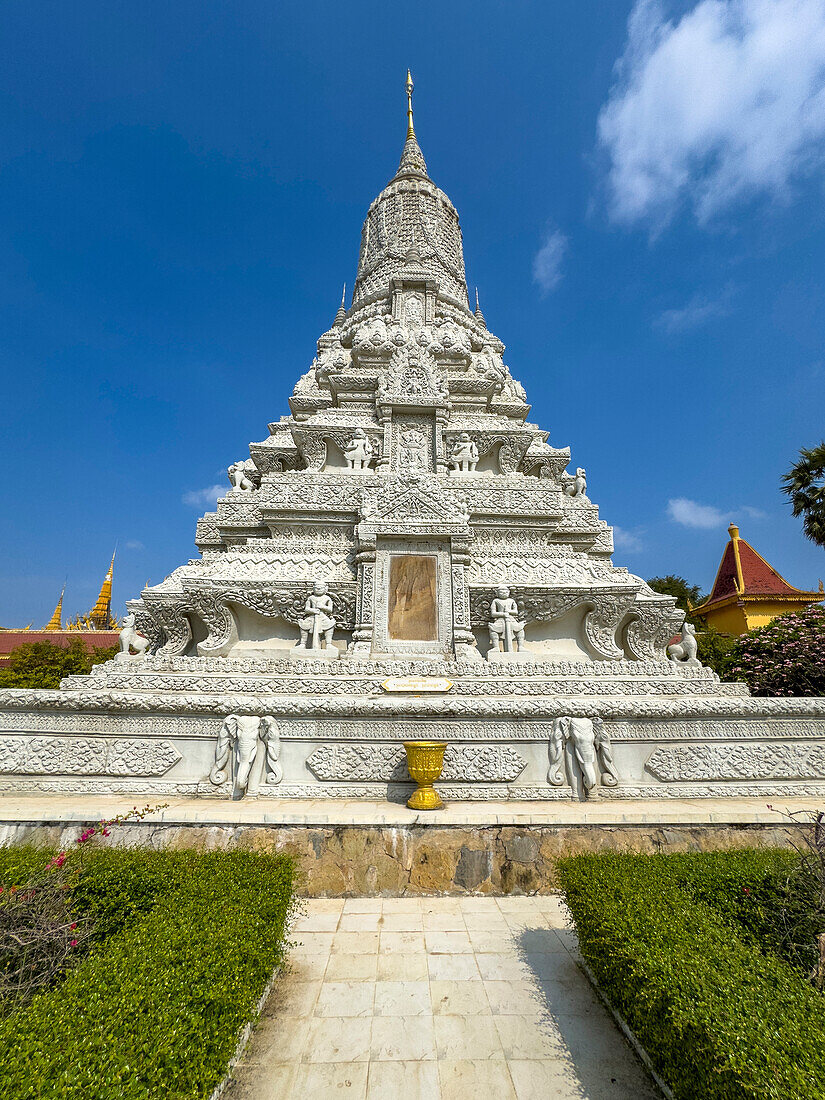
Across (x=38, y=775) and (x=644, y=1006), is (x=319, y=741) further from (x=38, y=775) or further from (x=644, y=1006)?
(x=644, y=1006)

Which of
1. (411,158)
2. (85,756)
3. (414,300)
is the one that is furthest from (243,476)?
(411,158)

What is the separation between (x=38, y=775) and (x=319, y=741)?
456 cm

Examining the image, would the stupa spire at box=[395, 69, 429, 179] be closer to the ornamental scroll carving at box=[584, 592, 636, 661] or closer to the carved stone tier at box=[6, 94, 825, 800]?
the carved stone tier at box=[6, 94, 825, 800]

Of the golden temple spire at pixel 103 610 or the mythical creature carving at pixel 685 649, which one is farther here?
the golden temple spire at pixel 103 610

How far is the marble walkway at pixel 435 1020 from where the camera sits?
10.9ft

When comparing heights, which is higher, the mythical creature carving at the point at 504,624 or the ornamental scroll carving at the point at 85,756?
the mythical creature carving at the point at 504,624

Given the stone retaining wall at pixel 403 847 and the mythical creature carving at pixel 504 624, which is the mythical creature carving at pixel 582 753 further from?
the mythical creature carving at pixel 504 624

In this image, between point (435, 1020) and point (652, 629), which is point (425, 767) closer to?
point (435, 1020)

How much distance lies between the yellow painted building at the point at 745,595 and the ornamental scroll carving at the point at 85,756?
26242mm

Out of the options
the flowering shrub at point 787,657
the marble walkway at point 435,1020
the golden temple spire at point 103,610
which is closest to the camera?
the marble walkway at point 435,1020

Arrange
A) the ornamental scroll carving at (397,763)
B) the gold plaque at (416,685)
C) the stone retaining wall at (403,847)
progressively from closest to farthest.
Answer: the stone retaining wall at (403,847), the ornamental scroll carving at (397,763), the gold plaque at (416,685)

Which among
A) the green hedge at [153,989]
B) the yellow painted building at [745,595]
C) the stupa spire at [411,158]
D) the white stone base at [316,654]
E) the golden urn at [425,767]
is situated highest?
the stupa spire at [411,158]

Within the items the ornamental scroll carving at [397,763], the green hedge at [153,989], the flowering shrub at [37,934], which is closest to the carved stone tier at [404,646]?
the ornamental scroll carving at [397,763]

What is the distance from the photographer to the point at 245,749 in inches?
314
